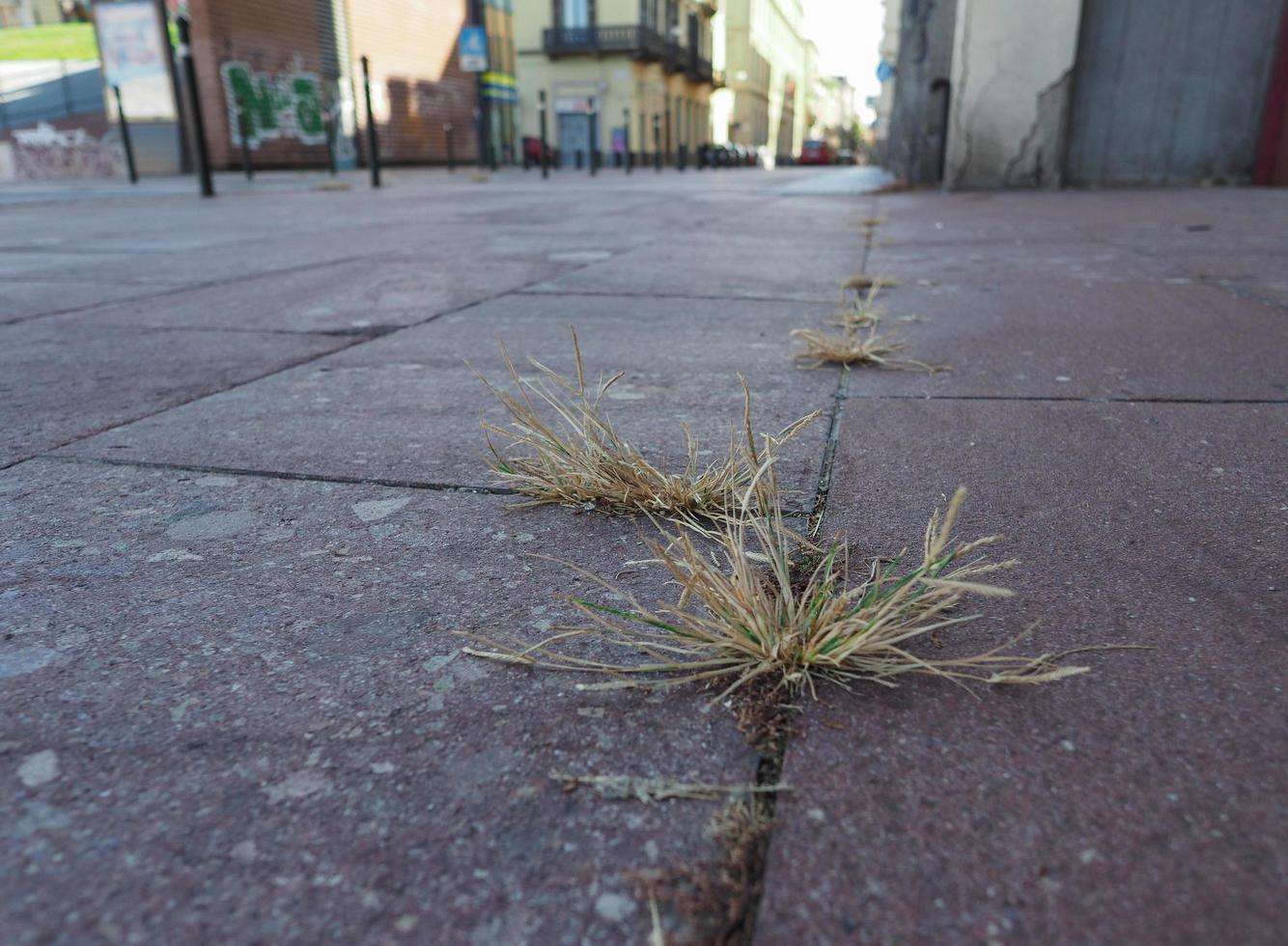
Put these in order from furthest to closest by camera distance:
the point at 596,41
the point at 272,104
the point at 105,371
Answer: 1. the point at 596,41
2. the point at 272,104
3. the point at 105,371

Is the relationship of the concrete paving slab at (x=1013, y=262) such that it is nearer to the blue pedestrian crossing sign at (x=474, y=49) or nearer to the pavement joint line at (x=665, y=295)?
the pavement joint line at (x=665, y=295)

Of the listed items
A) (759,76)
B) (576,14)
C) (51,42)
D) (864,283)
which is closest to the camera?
(864,283)

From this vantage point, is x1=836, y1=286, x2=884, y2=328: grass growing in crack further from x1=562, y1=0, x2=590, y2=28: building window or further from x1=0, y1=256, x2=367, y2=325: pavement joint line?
x1=562, y1=0, x2=590, y2=28: building window

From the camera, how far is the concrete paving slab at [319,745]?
0.65 meters

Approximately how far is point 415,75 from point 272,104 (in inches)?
234

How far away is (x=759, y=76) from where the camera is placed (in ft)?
171

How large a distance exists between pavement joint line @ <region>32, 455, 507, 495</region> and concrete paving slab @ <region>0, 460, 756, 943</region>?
171mm

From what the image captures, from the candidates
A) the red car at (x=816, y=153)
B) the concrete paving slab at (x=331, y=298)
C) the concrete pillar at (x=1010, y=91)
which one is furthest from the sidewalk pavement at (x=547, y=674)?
the red car at (x=816, y=153)

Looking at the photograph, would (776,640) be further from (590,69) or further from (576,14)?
(576,14)

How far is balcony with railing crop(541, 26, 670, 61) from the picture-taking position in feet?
102

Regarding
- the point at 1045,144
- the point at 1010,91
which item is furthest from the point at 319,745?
the point at 1045,144

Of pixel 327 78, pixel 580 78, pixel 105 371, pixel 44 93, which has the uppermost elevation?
pixel 580 78

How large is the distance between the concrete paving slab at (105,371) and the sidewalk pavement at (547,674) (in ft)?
0.06

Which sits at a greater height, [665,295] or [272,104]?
[272,104]
